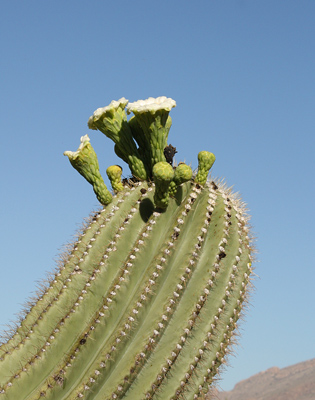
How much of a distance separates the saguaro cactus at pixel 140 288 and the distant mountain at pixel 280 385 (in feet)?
190

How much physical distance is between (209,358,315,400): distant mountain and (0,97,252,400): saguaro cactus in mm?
57994

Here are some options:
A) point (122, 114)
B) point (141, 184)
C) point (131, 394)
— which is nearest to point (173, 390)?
point (131, 394)

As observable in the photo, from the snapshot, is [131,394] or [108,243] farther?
[108,243]

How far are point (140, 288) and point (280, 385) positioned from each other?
74339 mm

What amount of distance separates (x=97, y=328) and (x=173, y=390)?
897mm

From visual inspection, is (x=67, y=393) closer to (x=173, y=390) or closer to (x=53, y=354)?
(x=53, y=354)

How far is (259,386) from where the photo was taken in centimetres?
8000

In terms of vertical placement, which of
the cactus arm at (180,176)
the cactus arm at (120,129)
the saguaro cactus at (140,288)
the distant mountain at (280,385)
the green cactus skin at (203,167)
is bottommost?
the saguaro cactus at (140,288)

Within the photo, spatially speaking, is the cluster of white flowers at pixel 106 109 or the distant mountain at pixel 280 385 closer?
the cluster of white flowers at pixel 106 109

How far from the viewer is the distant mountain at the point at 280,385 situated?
61.5 meters

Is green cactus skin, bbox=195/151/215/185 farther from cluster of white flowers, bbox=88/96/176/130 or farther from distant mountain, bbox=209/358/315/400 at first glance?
distant mountain, bbox=209/358/315/400

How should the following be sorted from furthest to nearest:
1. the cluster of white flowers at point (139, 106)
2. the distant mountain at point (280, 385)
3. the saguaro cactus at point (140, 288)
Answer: the distant mountain at point (280, 385) < the cluster of white flowers at point (139, 106) < the saguaro cactus at point (140, 288)

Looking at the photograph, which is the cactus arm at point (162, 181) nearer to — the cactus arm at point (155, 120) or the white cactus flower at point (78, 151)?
the cactus arm at point (155, 120)

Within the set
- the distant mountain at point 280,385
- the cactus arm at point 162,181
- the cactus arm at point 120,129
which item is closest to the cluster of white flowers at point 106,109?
the cactus arm at point 120,129
